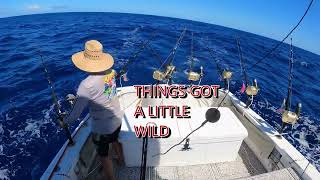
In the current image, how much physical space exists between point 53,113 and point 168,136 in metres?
4.77

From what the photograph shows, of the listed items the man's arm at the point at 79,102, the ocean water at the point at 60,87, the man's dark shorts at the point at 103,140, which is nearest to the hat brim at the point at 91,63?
the man's arm at the point at 79,102

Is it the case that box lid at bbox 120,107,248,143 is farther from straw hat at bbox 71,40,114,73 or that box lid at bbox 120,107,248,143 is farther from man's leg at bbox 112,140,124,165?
straw hat at bbox 71,40,114,73

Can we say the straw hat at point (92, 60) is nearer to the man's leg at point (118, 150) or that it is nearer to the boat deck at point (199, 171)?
the man's leg at point (118, 150)

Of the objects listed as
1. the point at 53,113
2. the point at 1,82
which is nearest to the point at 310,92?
the point at 53,113

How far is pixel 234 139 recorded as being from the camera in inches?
120

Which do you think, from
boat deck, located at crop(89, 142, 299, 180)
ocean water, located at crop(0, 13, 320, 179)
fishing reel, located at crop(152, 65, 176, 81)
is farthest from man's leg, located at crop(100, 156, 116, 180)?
ocean water, located at crop(0, 13, 320, 179)

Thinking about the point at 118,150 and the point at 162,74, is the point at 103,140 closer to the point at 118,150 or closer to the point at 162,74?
the point at 118,150

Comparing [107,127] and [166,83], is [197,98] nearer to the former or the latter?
[166,83]

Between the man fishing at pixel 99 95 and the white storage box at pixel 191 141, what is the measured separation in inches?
14.3

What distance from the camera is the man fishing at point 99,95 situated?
212cm

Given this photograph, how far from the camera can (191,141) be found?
297cm

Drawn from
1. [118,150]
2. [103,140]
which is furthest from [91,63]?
[118,150]

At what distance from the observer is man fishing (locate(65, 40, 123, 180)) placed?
2.12m

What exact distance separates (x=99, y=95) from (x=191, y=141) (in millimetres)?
1379
